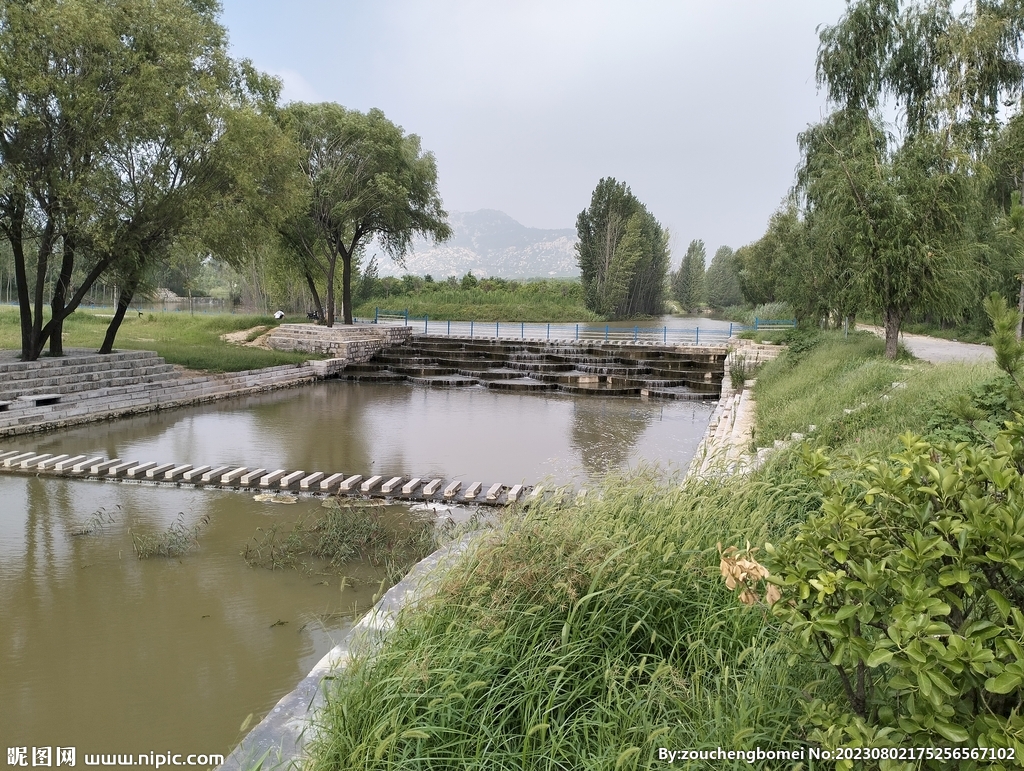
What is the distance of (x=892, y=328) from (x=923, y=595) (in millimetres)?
12371

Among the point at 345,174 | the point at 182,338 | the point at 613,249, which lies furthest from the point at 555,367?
the point at 613,249

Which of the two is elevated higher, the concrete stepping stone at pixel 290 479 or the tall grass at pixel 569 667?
the tall grass at pixel 569 667

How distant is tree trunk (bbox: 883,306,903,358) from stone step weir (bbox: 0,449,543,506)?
809 cm

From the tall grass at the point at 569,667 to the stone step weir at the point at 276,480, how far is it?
14.2ft

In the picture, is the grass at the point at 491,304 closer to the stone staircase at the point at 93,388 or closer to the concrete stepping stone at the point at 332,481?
the stone staircase at the point at 93,388

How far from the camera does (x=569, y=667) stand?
2682 mm

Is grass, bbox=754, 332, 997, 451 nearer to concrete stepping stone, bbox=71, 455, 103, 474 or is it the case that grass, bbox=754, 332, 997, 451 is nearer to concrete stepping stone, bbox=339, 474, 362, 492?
concrete stepping stone, bbox=339, 474, 362, 492

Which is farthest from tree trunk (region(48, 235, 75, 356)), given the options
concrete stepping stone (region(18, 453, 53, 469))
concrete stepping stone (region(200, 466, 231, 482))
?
concrete stepping stone (region(200, 466, 231, 482))

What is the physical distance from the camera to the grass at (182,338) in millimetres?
17344

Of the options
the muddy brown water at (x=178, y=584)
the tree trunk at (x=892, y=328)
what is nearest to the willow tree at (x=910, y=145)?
the tree trunk at (x=892, y=328)

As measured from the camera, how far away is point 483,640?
2.80 metres

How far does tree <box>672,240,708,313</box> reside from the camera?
75.3 m

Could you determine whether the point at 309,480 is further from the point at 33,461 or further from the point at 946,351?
the point at 946,351

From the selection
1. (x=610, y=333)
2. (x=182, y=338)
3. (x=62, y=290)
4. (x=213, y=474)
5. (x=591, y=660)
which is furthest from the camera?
(x=610, y=333)
